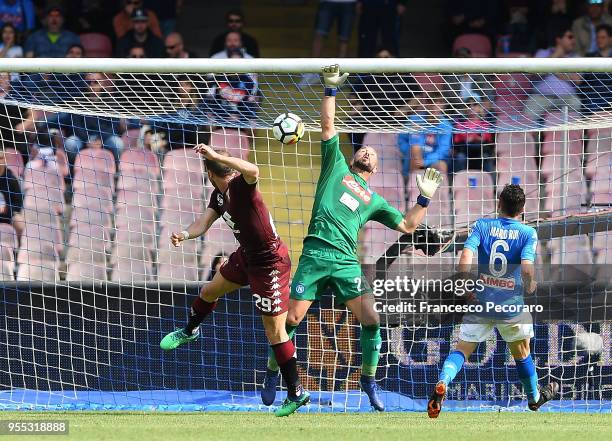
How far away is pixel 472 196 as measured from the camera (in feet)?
37.1

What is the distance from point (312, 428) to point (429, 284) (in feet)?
7.85

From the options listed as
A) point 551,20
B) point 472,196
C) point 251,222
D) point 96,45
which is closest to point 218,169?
point 251,222

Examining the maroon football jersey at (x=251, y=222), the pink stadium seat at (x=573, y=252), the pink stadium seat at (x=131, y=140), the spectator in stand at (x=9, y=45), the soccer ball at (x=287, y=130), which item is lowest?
the pink stadium seat at (x=573, y=252)

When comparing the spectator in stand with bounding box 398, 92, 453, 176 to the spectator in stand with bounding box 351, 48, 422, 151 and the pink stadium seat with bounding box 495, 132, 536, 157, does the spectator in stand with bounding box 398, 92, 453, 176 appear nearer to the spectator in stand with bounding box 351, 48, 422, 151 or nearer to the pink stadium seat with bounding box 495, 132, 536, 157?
the spectator in stand with bounding box 351, 48, 422, 151

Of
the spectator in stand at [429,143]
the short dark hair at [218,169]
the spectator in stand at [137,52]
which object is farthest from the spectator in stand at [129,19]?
the short dark hair at [218,169]

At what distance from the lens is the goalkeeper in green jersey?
9.05 m

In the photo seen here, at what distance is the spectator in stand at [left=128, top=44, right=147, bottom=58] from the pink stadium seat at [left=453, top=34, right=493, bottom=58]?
13.1 feet

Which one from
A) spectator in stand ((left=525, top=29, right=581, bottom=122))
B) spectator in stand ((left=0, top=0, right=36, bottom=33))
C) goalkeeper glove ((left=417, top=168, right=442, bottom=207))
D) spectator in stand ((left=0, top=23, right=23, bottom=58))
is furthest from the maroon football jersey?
spectator in stand ((left=0, top=0, right=36, bottom=33))

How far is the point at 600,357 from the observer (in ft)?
33.5

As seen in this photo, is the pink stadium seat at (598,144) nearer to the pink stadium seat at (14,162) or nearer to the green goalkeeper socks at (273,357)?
the green goalkeeper socks at (273,357)

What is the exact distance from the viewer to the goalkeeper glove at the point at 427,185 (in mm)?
9195

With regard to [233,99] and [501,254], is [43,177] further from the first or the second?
[501,254]

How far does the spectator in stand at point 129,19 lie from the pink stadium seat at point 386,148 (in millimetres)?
Answer: 4483

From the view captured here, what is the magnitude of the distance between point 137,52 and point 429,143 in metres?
4.67
